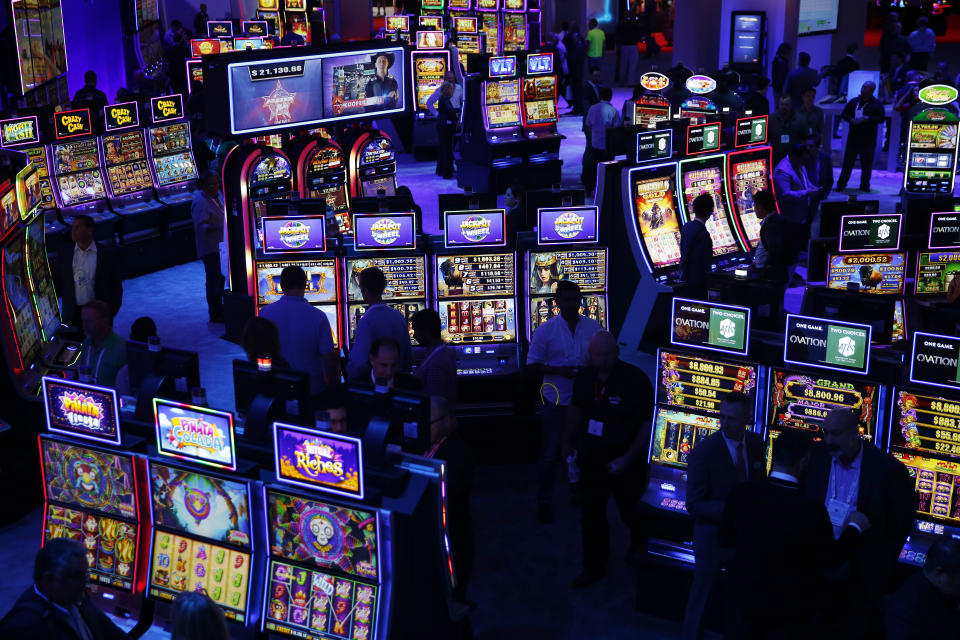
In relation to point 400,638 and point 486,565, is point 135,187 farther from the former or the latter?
point 400,638

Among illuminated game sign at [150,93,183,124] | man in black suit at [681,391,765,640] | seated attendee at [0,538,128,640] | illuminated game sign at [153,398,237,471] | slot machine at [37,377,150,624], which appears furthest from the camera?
illuminated game sign at [150,93,183,124]

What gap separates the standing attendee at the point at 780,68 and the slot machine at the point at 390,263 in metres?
12.8

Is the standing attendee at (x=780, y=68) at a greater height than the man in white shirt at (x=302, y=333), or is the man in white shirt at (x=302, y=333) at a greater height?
the standing attendee at (x=780, y=68)

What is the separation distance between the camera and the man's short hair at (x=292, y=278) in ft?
22.4

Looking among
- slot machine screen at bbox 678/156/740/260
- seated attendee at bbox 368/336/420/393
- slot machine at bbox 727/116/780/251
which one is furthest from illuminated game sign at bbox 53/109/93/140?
seated attendee at bbox 368/336/420/393

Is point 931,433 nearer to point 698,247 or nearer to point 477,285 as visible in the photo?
point 477,285

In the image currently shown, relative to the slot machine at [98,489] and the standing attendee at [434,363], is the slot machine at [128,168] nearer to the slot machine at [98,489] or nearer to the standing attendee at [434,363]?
Answer: the standing attendee at [434,363]

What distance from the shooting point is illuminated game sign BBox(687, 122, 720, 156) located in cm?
1035

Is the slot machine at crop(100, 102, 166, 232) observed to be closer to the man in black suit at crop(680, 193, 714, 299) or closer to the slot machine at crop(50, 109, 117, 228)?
the slot machine at crop(50, 109, 117, 228)

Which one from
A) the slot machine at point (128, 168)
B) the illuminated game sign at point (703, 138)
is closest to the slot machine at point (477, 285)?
the illuminated game sign at point (703, 138)

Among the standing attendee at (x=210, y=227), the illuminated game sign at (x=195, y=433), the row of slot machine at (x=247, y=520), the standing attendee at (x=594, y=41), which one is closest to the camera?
the row of slot machine at (x=247, y=520)

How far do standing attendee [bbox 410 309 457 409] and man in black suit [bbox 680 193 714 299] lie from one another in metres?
3.36

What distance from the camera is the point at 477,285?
25.9ft

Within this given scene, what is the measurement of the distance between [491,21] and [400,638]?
73.3 feet
